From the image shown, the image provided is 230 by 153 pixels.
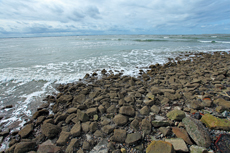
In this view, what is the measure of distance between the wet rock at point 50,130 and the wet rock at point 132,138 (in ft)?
6.33

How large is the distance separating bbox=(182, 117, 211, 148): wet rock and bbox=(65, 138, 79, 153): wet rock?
261 centimetres

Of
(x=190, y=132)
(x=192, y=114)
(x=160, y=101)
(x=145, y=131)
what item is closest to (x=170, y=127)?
(x=190, y=132)

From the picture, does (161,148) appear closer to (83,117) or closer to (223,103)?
(83,117)

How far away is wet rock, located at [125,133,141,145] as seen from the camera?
7.88 ft

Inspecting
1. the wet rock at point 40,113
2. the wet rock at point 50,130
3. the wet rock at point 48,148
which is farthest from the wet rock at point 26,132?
the wet rock at point 48,148

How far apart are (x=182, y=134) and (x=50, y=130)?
3310 millimetres

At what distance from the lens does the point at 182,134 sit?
2.42 meters

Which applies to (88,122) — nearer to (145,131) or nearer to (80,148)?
(80,148)

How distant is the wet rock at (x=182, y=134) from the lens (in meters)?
2.28

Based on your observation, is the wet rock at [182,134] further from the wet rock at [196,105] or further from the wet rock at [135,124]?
the wet rock at [196,105]

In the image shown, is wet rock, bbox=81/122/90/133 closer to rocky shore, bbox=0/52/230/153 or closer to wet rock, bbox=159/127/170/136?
rocky shore, bbox=0/52/230/153

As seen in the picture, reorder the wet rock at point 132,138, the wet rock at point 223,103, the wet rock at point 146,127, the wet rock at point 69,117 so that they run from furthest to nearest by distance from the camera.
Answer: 1. the wet rock at point 69,117
2. the wet rock at point 223,103
3. the wet rock at point 146,127
4. the wet rock at point 132,138

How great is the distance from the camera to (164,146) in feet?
6.70

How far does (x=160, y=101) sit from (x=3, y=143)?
4899mm
